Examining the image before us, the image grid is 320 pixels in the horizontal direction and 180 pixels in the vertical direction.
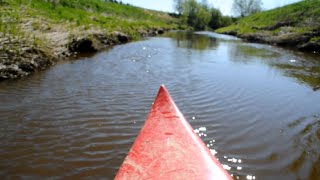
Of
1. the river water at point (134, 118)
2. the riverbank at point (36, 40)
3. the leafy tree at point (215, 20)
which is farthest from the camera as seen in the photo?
the leafy tree at point (215, 20)

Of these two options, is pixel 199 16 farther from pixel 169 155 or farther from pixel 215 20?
pixel 169 155

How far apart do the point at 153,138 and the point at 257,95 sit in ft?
21.5

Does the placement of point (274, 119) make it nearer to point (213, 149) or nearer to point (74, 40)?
point (213, 149)

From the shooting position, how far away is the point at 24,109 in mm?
6922

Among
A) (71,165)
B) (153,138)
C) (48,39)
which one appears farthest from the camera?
(48,39)

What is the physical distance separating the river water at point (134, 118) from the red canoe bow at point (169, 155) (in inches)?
56.4

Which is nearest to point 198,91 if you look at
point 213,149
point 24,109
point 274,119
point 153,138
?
point 274,119

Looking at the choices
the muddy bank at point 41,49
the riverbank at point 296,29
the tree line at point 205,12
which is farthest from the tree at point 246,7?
the muddy bank at point 41,49

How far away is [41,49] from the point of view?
1166 cm

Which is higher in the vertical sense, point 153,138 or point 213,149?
point 153,138

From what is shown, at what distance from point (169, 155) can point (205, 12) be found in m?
79.9

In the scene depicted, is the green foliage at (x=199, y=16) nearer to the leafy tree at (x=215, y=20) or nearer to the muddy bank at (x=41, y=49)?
the leafy tree at (x=215, y=20)

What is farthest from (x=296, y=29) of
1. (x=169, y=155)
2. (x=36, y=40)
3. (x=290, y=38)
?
(x=169, y=155)

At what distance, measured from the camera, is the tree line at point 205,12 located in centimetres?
7775
